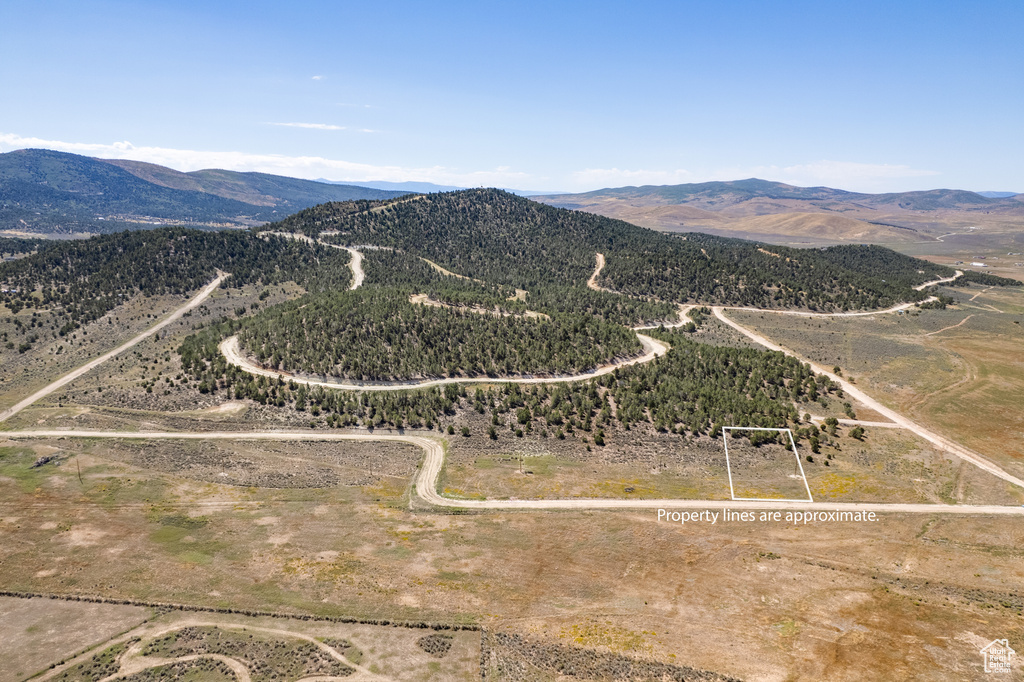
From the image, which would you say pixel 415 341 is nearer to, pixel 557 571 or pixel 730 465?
pixel 730 465

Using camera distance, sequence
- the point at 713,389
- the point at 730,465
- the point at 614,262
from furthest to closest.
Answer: the point at 614,262, the point at 713,389, the point at 730,465

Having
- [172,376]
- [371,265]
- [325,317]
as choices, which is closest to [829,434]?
[325,317]

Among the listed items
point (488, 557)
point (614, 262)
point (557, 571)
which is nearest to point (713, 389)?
point (557, 571)

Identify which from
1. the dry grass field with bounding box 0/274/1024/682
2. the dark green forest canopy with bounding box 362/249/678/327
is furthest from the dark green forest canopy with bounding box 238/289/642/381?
the dry grass field with bounding box 0/274/1024/682

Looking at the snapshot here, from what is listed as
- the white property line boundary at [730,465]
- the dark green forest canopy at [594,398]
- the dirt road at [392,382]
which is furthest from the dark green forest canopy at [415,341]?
the white property line boundary at [730,465]

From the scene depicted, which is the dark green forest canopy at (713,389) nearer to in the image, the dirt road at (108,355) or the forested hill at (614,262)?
the forested hill at (614,262)

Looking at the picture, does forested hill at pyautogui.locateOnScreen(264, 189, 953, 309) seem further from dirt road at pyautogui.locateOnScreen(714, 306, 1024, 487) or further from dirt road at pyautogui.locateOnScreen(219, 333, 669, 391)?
dirt road at pyautogui.locateOnScreen(219, 333, 669, 391)

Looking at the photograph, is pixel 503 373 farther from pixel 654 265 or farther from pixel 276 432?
pixel 654 265
